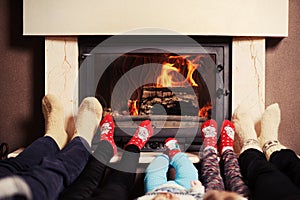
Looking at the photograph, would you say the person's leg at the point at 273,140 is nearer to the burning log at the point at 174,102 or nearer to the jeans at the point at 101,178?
the burning log at the point at 174,102

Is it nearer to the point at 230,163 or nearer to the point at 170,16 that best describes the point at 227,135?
the point at 230,163

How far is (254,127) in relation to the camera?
95.0 inches

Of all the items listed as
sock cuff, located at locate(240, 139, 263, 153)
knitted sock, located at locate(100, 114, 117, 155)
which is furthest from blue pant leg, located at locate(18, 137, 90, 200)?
sock cuff, located at locate(240, 139, 263, 153)

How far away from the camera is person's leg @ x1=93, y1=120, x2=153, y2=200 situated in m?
1.62

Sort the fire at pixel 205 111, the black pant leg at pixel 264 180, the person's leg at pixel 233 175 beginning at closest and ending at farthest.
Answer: the black pant leg at pixel 264 180, the person's leg at pixel 233 175, the fire at pixel 205 111

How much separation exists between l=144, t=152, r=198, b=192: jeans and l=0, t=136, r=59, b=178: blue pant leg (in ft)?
1.46

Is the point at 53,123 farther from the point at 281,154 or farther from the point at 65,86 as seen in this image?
the point at 281,154

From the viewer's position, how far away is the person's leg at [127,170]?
1.62m

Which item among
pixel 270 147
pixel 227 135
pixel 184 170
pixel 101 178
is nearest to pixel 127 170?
pixel 101 178

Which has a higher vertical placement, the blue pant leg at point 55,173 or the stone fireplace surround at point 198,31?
the stone fireplace surround at point 198,31

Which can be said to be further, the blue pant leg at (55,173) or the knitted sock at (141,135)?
the knitted sock at (141,135)

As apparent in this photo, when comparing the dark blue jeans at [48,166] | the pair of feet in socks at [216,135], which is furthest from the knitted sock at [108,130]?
the pair of feet in socks at [216,135]

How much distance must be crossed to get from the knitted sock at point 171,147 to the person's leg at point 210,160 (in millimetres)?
124

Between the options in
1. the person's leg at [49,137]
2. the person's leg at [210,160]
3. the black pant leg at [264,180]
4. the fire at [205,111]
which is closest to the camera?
the black pant leg at [264,180]
